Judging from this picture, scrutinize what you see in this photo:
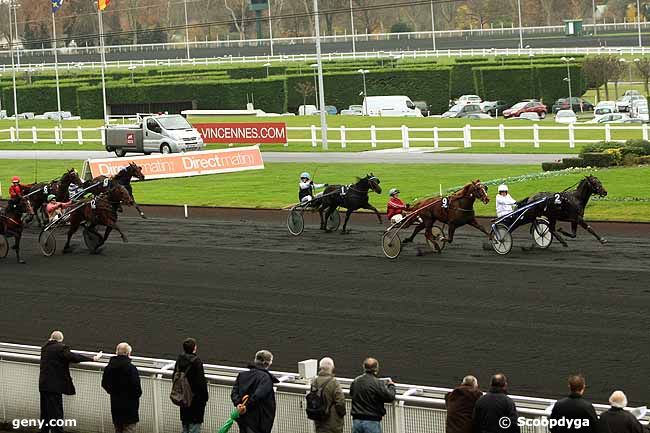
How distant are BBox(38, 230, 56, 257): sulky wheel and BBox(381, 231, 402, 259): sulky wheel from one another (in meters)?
6.54

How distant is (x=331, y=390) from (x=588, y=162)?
2124 cm

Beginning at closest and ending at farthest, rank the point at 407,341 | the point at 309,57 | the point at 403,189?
the point at 407,341 → the point at 403,189 → the point at 309,57

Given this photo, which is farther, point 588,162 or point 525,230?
point 588,162

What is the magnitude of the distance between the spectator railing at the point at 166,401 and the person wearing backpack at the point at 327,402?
18.4 inches

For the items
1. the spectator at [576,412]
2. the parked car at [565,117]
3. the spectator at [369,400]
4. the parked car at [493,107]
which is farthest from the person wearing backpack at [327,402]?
the parked car at [493,107]

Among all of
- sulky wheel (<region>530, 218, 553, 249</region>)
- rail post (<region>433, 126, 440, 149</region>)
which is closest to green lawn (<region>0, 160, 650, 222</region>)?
sulky wheel (<region>530, 218, 553, 249</region>)

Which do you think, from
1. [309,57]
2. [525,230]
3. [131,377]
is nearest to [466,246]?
Answer: [525,230]

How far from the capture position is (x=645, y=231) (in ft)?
73.4

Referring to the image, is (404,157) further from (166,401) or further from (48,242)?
(166,401)

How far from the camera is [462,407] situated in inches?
383

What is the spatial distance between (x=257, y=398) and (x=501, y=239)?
10.9 meters

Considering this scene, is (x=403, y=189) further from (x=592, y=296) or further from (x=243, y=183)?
(x=592, y=296)
